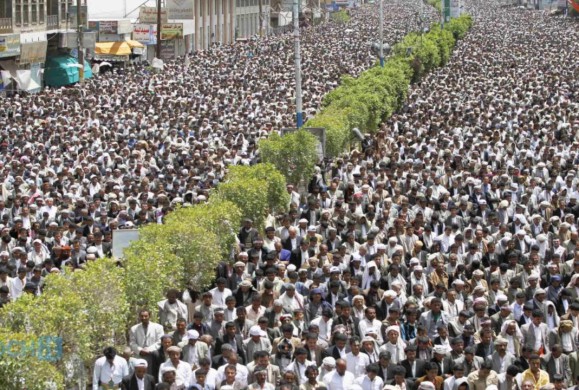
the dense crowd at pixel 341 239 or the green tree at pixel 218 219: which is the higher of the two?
the green tree at pixel 218 219

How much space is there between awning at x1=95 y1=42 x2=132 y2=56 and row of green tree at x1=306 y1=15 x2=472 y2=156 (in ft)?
35.2

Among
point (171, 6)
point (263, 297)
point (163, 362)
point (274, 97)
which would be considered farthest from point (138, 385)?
point (171, 6)

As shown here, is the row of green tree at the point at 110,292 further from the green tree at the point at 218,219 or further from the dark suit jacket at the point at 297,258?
the dark suit jacket at the point at 297,258

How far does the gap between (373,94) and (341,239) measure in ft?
58.7

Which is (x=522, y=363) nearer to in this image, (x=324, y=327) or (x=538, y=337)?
(x=538, y=337)

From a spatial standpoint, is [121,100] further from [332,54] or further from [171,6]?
[332,54]

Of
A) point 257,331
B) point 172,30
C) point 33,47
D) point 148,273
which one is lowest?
point 257,331

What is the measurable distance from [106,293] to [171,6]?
44.8m

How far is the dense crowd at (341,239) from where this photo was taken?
12055 mm

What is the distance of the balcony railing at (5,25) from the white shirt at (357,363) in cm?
3453

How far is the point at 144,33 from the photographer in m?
57.0

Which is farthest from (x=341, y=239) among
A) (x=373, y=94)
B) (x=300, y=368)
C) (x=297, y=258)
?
(x=373, y=94)

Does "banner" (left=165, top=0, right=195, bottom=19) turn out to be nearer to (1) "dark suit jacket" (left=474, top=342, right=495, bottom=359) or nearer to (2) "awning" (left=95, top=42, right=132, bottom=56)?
(2) "awning" (left=95, top=42, right=132, bottom=56)

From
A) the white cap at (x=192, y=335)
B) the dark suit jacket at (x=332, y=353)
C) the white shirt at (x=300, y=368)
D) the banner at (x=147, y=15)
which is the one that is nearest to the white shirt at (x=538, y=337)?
the dark suit jacket at (x=332, y=353)
